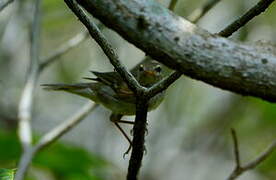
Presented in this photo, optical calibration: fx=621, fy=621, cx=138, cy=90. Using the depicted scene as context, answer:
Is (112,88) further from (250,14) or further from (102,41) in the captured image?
(250,14)

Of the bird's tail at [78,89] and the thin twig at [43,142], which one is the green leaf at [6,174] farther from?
the bird's tail at [78,89]

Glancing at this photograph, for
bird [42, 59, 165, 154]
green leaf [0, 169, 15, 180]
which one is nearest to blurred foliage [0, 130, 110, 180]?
bird [42, 59, 165, 154]

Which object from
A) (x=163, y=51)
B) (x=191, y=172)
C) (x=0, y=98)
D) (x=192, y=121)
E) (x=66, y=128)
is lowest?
(x=191, y=172)

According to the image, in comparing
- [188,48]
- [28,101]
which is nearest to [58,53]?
[28,101]

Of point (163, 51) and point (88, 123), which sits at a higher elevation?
point (163, 51)

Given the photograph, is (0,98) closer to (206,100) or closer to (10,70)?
(10,70)

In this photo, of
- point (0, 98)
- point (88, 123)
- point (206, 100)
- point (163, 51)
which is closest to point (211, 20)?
point (206, 100)

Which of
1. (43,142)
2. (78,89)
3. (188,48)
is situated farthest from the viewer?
(78,89)
